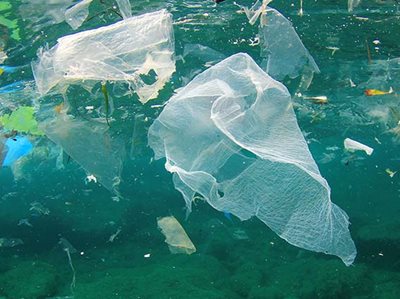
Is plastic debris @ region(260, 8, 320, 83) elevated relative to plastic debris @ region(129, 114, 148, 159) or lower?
elevated

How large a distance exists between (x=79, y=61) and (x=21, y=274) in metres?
8.67

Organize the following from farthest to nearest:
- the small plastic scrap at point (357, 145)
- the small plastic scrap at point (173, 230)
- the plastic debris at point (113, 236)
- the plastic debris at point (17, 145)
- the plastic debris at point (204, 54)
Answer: the plastic debris at point (113, 236)
the plastic debris at point (17, 145)
the plastic debris at point (204, 54)
the small plastic scrap at point (357, 145)
the small plastic scrap at point (173, 230)

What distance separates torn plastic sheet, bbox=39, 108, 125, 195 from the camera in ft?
18.2

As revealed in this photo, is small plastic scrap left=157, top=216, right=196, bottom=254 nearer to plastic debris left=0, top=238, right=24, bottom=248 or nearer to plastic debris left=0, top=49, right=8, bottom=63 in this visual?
plastic debris left=0, top=49, right=8, bottom=63

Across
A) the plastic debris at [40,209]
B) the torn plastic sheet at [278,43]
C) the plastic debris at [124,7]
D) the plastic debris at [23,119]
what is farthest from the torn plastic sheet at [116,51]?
the plastic debris at [40,209]

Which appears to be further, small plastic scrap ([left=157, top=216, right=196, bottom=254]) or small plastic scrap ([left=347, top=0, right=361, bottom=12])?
small plastic scrap ([left=347, top=0, right=361, bottom=12])

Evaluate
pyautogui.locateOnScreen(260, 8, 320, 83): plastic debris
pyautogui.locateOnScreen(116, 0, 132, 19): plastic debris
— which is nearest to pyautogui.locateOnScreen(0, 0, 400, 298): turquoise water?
pyautogui.locateOnScreen(260, 8, 320, 83): plastic debris

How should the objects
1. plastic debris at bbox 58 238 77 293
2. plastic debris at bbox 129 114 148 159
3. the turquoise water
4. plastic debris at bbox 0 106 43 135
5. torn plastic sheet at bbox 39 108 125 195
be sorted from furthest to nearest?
plastic debris at bbox 129 114 148 159
plastic debris at bbox 58 238 77 293
plastic debris at bbox 0 106 43 135
the turquoise water
torn plastic sheet at bbox 39 108 125 195

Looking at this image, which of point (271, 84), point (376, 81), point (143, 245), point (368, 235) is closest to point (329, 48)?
point (376, 81)

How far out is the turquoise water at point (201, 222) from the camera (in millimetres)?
8961

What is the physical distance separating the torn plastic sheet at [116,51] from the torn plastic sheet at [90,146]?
110 cm

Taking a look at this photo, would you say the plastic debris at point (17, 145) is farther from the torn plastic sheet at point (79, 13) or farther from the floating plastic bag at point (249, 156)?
the floating plastic bag at point (249, 156)

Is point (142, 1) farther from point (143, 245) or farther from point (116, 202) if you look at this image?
point (116, 202)

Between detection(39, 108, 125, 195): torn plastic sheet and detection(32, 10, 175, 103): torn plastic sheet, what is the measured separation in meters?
1.10
